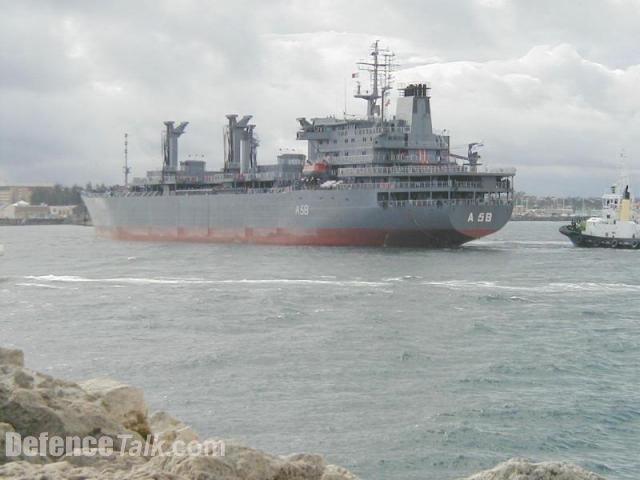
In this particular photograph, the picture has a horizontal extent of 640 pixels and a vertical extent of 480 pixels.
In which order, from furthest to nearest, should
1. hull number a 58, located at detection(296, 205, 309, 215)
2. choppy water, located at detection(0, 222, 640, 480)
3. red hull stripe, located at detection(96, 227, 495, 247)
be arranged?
1. hull number a 58, located at detection(296, 205, 309, 215)
2. red hull stripe, located at detection(96, 227, 495, 247)
3. choppy water, located at detection(0, 222, 640, 480)

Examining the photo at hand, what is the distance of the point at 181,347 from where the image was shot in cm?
2242

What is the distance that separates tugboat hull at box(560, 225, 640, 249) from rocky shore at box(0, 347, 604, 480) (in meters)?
58.5

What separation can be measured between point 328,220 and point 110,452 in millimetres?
51915

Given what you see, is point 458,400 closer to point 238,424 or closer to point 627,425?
Answer: point 627,425

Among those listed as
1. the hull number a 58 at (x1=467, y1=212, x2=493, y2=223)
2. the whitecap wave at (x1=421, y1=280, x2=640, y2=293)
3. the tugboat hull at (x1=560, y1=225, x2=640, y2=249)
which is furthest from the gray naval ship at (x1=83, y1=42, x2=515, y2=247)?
the whitecap wave at (x1=421, y1=280, x2=640, y2=293)

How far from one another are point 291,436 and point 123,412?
6.51m

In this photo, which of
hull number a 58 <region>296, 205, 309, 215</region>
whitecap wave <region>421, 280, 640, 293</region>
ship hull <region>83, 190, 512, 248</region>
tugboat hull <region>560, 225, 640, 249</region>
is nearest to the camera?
whitecap wave <region>421, 280, 640, 293</region>

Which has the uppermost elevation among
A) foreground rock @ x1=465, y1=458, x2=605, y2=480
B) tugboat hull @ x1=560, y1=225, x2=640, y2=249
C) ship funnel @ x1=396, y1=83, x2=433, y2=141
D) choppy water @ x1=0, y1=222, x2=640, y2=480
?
ship funnel @ x1=396, y1=83, x2=433, y2=141

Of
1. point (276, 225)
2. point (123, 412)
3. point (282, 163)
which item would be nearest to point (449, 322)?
point (123, 412)

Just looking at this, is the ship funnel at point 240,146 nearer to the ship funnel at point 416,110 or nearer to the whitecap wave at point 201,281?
the ship funnel at point 416,110

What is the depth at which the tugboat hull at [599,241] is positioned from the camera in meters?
62.3

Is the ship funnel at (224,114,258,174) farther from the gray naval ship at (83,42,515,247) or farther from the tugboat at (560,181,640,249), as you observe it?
the tugboat at (560,181,640,249)

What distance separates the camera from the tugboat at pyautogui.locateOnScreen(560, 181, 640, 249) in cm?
6262

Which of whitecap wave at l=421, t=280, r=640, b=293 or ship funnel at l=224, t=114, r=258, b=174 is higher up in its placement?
ship funnel at l=224, t=114, r=258, b=174
